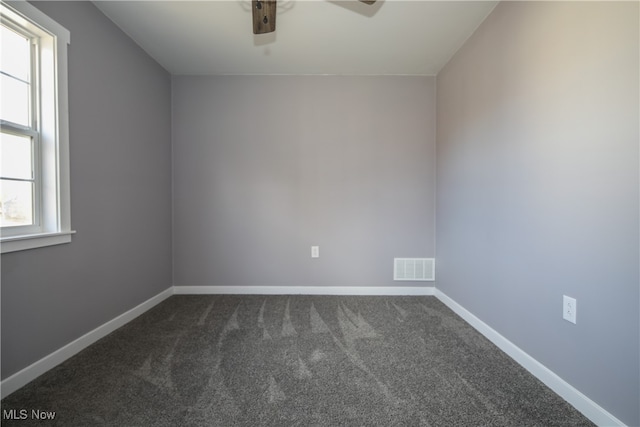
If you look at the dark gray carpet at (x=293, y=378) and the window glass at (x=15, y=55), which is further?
the window glass at (x=15, y=55)

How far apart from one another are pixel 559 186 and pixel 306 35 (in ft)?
6.88

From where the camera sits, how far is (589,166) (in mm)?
1153

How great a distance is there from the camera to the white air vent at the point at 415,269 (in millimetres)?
2719

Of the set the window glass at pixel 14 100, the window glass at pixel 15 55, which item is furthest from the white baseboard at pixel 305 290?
the window glass at pixel 15 55

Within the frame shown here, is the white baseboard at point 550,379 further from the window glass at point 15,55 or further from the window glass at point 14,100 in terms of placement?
the window glass at point 15,55

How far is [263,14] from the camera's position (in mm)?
1329

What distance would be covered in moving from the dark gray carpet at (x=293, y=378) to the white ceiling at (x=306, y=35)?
2.45 m

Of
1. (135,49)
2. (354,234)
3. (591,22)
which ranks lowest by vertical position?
(354,234)

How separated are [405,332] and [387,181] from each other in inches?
60.3

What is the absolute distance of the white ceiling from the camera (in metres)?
1.79

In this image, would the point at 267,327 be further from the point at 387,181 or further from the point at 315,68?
the point at 315,68

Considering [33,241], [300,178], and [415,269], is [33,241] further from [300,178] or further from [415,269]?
[415,269]

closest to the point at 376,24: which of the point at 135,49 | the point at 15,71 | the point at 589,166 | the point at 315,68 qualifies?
the point at 315,68

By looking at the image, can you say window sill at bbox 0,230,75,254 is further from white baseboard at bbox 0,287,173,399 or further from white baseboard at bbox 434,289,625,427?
white baseboard at bbox 434,289,625,427
